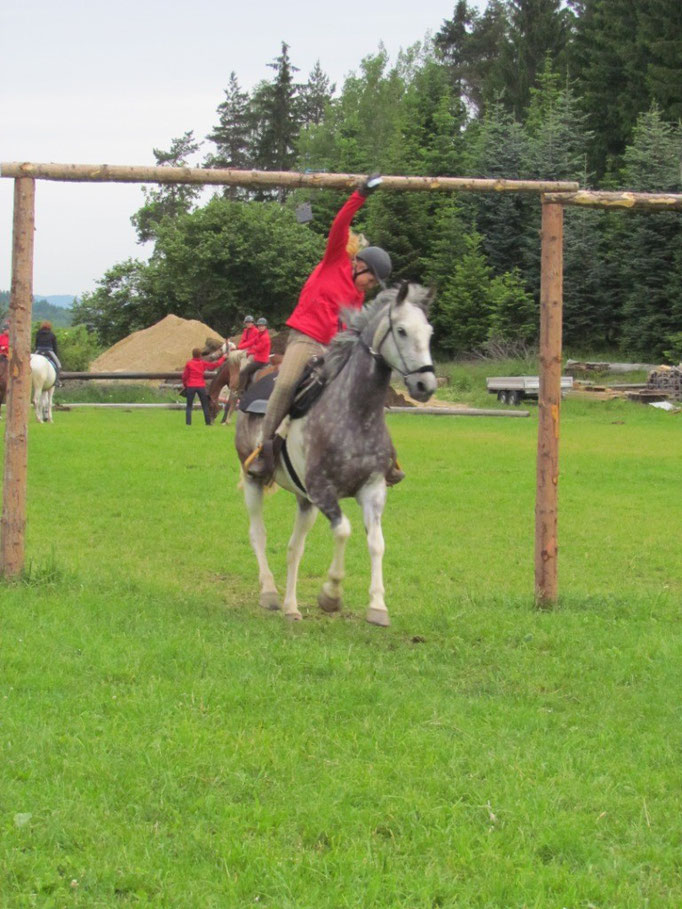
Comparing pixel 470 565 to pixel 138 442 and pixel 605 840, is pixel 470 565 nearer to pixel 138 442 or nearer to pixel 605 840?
pixel 605 840

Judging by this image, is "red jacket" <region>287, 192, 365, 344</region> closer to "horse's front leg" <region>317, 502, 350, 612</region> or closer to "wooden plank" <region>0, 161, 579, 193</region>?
"wooden plank" <region>0, 161, 579, 193</region>

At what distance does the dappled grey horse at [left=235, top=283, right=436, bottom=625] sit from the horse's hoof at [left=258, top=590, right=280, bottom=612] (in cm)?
46

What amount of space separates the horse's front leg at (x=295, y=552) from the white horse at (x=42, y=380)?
1783 cm

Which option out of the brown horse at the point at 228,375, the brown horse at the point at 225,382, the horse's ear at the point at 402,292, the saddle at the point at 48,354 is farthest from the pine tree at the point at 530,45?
the horse's ear at the point at 402,292

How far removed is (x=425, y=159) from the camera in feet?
162

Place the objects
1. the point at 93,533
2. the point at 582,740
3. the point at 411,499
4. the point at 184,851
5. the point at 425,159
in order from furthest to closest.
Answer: the point at 425,159, the point at 411,499, the point at 93,533, the point at 582,740, the point at 184,851

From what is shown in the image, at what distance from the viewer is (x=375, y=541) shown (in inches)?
337

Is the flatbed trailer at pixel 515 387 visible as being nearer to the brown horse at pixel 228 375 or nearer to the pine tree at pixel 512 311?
the pine tree at pixel 512 311

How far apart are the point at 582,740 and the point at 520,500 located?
35.0 ft

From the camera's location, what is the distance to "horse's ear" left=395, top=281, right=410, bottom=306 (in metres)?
8.33

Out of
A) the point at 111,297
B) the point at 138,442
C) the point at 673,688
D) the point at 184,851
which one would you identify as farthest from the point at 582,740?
the point at 111,297

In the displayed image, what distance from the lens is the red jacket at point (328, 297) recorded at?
9.17 metres

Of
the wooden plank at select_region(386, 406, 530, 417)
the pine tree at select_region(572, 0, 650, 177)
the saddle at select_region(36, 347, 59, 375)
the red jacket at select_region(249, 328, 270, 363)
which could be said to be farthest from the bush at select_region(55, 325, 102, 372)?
the pine tree at select_region(572, 0, 650, 177)

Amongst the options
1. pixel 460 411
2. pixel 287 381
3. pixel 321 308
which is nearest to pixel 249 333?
pixel 460 411
